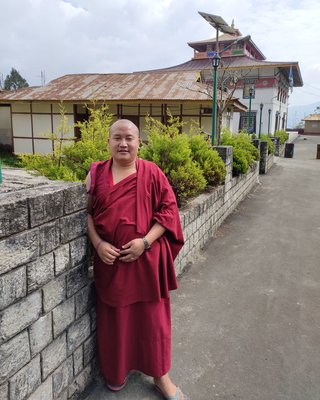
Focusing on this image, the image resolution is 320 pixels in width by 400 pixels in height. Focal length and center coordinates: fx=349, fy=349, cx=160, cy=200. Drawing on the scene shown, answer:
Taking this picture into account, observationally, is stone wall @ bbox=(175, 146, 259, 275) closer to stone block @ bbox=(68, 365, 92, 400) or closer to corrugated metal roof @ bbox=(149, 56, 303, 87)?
stone block @ bbox=(68, 365, 92, 400)

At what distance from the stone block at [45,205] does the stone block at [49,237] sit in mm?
38

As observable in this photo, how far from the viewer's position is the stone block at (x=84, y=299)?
2.41 meters

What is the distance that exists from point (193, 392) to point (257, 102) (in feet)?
103

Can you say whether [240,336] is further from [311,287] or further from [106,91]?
[106,91]

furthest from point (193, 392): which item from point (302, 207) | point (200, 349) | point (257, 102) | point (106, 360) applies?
point (257, 102)

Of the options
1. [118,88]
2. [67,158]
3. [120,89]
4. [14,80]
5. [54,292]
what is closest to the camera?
[54,292]

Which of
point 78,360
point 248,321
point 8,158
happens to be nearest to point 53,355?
point 78,360

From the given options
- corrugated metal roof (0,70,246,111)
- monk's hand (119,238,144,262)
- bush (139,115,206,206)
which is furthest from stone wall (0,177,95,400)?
corrugated metal roof (0,70,246,111)

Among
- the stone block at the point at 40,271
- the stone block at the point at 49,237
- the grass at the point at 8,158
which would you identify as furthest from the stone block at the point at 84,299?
the grass at the point at 8,158

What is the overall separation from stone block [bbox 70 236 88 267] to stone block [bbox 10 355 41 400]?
0.61m

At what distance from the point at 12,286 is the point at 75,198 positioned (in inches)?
26.5

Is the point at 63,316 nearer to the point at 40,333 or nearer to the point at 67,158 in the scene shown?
the point at 40,333

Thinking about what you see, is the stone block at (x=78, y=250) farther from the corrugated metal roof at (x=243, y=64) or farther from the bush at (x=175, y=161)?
the corrugated metal roof at (x=243, y=64)

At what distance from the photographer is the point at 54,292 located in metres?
2.13
